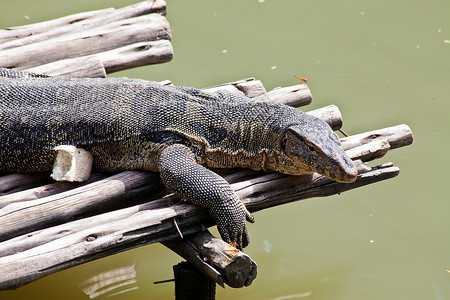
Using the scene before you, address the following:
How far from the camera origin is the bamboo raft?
367 centimetres

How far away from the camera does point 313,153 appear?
4.25 meters

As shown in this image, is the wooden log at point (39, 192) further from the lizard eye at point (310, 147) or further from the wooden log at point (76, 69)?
the lizard eye at point (310, 147)

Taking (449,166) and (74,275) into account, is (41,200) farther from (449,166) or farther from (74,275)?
(449,166)

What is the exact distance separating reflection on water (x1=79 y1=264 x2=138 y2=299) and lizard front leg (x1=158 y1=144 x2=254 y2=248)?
1.73 metres

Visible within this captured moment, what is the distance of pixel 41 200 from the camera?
4.08m

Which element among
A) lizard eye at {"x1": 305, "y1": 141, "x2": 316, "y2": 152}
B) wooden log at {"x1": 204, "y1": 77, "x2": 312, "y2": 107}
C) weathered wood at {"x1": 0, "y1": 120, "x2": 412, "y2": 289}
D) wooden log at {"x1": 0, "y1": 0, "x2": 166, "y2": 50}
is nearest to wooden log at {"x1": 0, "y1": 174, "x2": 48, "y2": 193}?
weathered wood at {"x1": 0, "y1": 120, "x2": 412, "y2": 289}

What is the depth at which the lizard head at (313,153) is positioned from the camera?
4148 mm

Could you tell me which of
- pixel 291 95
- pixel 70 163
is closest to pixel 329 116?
pixel 291 95

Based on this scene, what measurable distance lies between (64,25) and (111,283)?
8.92 feet

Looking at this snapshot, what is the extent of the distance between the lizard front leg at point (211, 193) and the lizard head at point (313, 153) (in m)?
0.51

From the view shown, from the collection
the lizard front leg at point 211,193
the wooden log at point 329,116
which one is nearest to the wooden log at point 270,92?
the wooden log at point 329,116

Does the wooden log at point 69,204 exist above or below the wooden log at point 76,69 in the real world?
below

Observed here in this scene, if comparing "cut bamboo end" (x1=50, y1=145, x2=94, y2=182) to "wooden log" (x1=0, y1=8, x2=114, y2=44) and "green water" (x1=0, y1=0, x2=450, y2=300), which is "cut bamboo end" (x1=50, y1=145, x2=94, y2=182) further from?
"wooden log" (x1=0, y1=8, x2=114, y2=44)

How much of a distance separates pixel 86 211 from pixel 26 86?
1202mm
